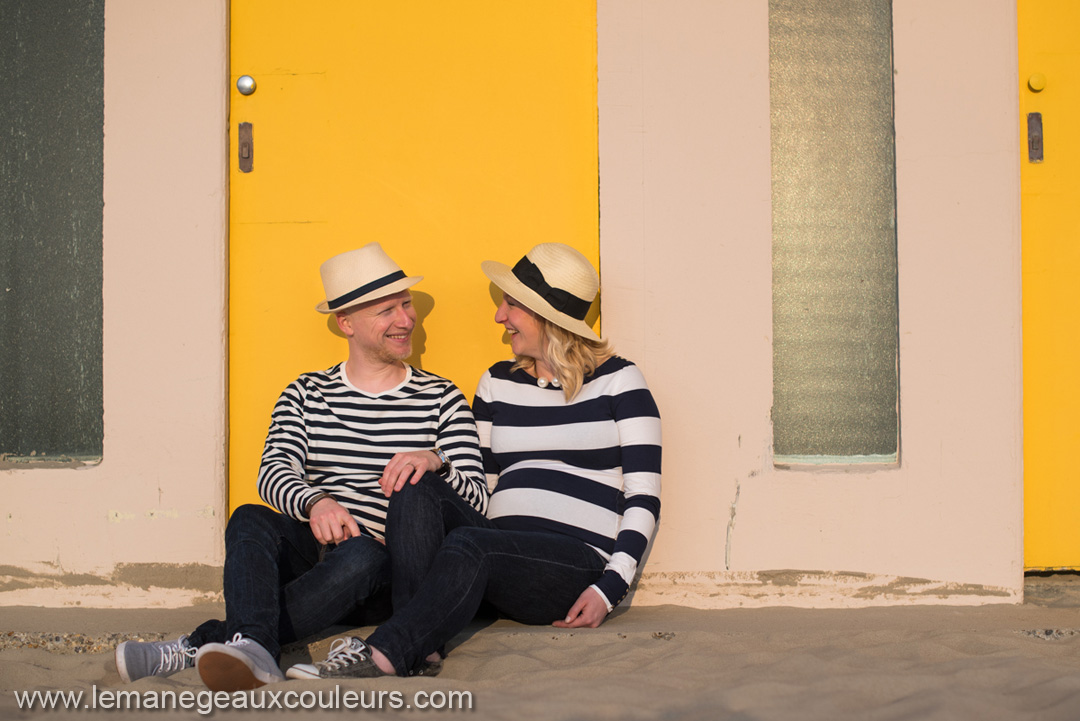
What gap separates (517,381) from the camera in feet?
10.7

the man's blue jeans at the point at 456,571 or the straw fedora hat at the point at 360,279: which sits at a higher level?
the straw fedora hat at the point at 360,279

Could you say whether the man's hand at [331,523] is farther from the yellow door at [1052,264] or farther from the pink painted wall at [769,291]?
the yellow door at [1052,264]

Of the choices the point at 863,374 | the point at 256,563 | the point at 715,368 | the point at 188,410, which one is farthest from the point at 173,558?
the point at 863,374

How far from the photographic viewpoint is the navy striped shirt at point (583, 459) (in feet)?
9.80

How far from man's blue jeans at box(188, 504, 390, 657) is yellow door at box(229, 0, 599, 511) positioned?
84 centimetres

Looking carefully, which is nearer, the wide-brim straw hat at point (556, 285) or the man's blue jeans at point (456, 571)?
the man's blue jeans at point (456, 571)

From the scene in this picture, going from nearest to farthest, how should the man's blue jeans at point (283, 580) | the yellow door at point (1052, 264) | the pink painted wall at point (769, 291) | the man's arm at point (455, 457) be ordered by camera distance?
the man's blue jeans at point (283, 580)
the man's arm at point (455, 457)
the pink painted wall at point (769, 291)
the yellow door at point (1052, 264)

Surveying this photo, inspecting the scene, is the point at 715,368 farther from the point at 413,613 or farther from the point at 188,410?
the point at 188,410

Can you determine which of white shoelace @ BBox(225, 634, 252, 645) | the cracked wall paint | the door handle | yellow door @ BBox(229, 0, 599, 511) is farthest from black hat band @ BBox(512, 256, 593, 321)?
white shoelace @ BBox(225, 634, 252, 645)

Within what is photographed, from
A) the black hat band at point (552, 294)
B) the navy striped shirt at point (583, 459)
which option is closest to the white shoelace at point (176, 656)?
the navy striped shirt at point (583, 459)

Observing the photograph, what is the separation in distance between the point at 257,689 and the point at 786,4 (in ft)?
10.7

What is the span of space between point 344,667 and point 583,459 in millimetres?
1163

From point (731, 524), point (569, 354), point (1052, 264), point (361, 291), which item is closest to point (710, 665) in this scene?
point (731, 524)

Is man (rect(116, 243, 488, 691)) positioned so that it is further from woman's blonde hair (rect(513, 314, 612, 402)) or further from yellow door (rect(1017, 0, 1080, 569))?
yellow door (rect(1017, 0, 1080, 569))
